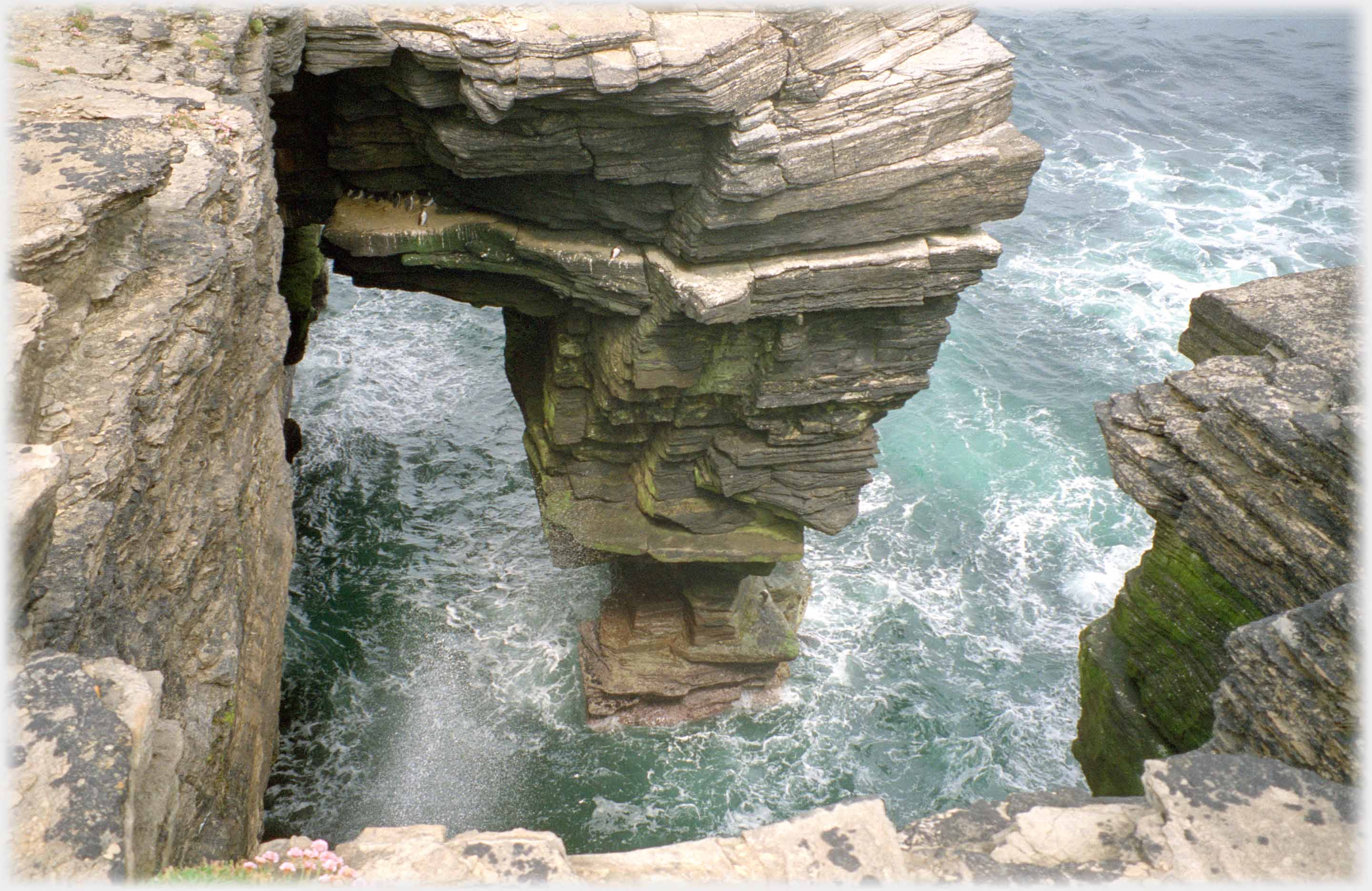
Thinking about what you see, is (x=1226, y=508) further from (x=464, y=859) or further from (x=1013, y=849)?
(x=464, y=859)

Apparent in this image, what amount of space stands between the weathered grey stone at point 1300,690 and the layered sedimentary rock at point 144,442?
349 inches

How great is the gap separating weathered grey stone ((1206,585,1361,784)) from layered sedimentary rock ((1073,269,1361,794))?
0.09 feet

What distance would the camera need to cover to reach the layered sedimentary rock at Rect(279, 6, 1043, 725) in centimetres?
1511

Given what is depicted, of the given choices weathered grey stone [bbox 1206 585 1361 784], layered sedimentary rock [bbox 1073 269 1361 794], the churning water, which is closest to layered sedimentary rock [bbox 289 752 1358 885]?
weathered grey stone [bbox 1206 585 1361 784]

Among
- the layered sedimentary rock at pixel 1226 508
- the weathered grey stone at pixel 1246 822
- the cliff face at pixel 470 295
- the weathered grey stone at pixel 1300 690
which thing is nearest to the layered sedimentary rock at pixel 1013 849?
the weathered grey stone at pixel 1246 822

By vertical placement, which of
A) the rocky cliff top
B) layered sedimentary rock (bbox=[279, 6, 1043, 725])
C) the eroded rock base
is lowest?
the eroded rock base

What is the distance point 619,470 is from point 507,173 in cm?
805

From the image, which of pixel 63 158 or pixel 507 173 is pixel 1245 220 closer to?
pixel 507 173

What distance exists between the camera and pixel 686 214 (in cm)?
1706

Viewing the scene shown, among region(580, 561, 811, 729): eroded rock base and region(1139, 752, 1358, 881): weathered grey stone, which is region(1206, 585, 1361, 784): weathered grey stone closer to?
region(1139, 752, 1358, 881): weathered grey stone

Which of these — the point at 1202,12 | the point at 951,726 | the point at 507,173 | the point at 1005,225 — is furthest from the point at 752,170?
the point at 1202,12

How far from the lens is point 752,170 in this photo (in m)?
15.7

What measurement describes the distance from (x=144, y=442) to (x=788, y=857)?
6.28 metres

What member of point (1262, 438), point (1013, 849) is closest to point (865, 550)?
point (1262, 438)
